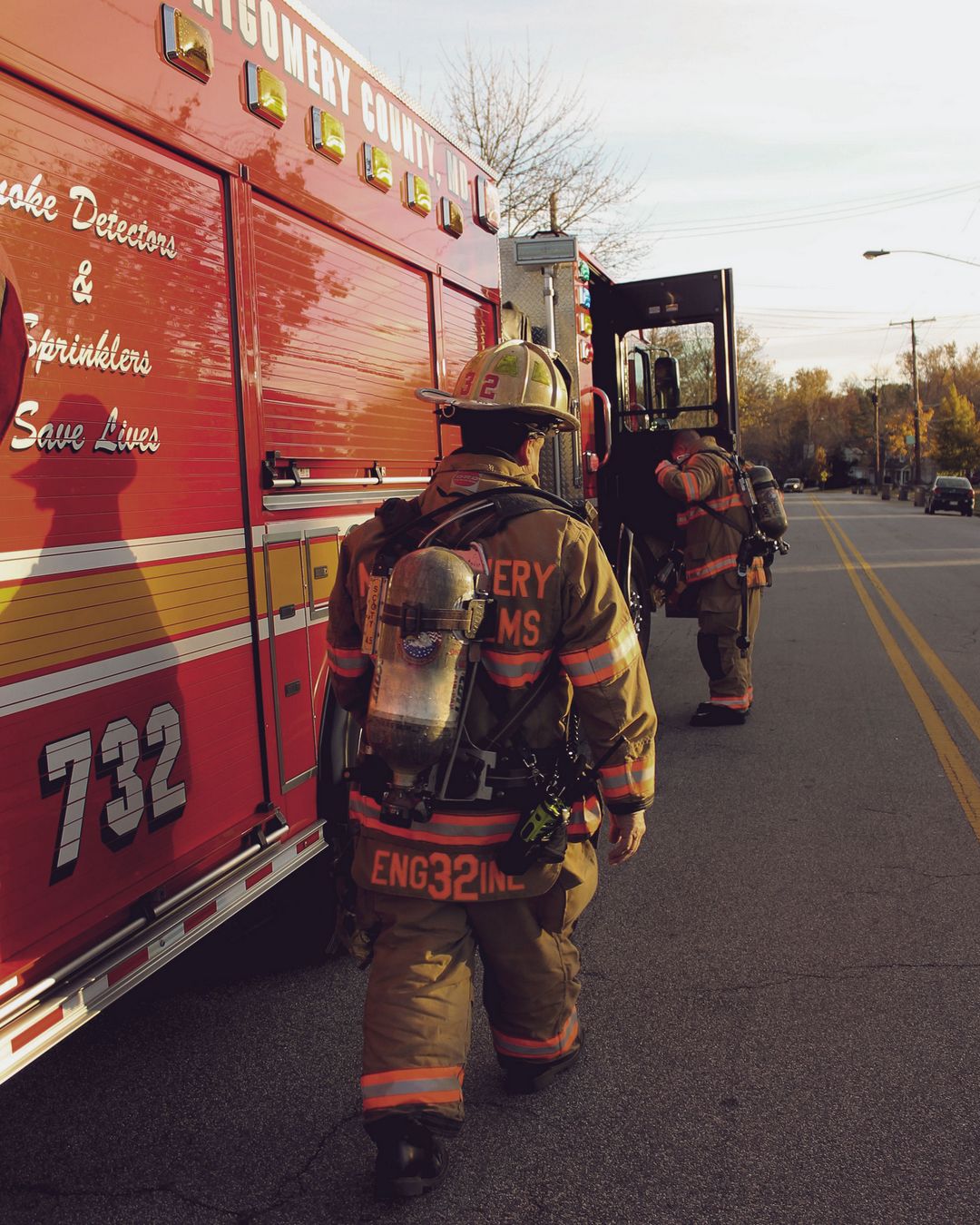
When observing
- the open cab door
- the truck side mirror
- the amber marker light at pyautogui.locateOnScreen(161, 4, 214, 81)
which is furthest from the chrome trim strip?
the truck side mirror

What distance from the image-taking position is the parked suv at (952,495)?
126 feet

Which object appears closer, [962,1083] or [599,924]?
[962,1083]

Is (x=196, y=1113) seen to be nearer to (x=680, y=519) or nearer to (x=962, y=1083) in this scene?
(x=962, y=1083)

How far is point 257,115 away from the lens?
3.17 m

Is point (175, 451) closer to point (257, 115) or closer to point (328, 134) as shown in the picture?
point (257, 115)

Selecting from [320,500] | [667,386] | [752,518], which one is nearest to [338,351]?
[320,500]

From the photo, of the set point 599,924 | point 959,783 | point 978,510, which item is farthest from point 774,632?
point 978,510

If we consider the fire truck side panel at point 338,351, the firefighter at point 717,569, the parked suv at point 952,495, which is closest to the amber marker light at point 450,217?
the fire truck side panel at point 338,351

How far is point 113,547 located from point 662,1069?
6.75 ft

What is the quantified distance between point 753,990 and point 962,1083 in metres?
0.72

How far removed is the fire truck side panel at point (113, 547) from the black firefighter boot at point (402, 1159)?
81 cm

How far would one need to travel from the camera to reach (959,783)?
5.61 m

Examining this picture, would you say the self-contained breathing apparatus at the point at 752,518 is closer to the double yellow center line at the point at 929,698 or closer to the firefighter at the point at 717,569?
the firefighter at the point at 717,569

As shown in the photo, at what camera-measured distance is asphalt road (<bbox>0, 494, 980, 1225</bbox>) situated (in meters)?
2.54
